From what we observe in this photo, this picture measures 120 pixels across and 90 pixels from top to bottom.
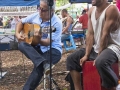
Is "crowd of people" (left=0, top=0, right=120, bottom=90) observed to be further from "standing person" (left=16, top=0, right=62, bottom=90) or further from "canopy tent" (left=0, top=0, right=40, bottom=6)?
"canopy tent" (left=0, top=0, right=40, bottom=6)

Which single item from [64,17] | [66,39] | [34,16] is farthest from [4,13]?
[64,17]

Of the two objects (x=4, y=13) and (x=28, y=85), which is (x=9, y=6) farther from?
(x=28, y=85)

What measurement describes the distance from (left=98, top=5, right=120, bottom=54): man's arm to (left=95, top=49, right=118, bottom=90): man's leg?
154mm

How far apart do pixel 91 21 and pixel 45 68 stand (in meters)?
0.98

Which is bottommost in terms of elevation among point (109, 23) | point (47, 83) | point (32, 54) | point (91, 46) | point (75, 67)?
point (47, 83)

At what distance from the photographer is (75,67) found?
172 inches

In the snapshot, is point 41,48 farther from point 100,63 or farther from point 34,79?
point 100,63

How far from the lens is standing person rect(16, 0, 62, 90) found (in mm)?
4684

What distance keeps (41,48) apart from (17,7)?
5.23ft

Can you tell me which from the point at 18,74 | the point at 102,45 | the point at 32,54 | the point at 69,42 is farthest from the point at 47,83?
the point at 69,42

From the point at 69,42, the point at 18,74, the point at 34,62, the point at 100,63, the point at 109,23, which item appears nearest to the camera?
the point at 100,63

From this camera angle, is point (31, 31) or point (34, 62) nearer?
point (34, 62)

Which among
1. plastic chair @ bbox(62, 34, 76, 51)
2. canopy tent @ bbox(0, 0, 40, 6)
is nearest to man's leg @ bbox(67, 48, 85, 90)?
canopy tent @ bbox(0, 0, 40, 6)

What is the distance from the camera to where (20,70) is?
789cm
